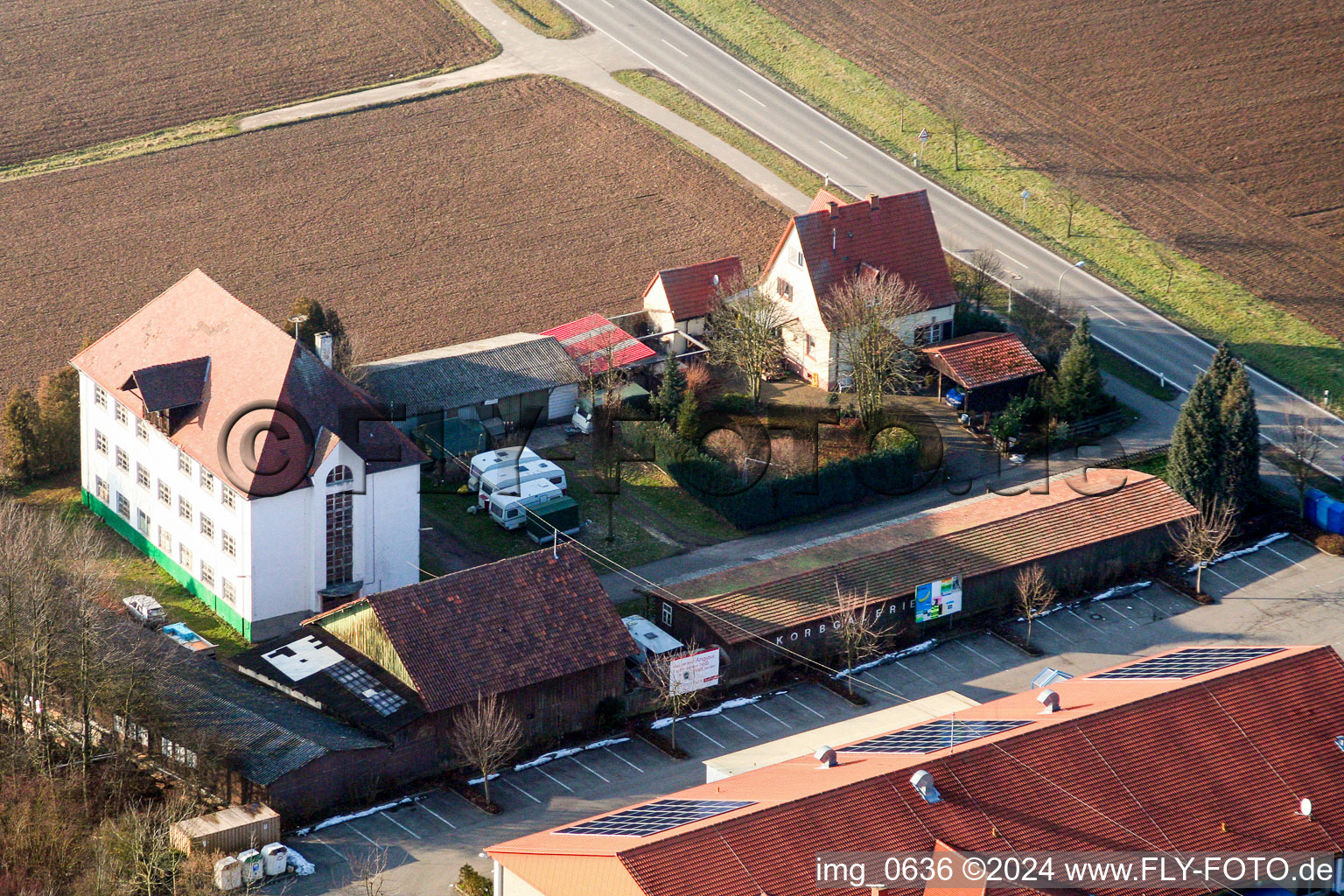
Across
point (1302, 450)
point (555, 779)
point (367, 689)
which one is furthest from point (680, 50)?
point (555, 779)

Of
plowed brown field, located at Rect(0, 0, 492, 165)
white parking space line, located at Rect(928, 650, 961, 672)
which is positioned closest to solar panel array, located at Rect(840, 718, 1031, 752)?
white parking space line, located at Rect(928, 650, 961, 672)

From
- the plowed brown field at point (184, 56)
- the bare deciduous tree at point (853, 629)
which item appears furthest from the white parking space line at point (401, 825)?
the plowed brown field at point (184, 56)

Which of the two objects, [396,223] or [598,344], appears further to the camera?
[396,223]

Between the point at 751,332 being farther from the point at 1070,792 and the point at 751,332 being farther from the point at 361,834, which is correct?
the point at 1070,792

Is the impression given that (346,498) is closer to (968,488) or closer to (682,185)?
(968,488)

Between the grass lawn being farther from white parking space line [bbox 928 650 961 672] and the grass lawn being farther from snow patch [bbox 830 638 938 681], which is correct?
white parking space line [bbox 928 650 961 672]

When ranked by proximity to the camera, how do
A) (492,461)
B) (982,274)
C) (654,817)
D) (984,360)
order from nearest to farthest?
(654,817), (492,461), (984,360), (982,274)
